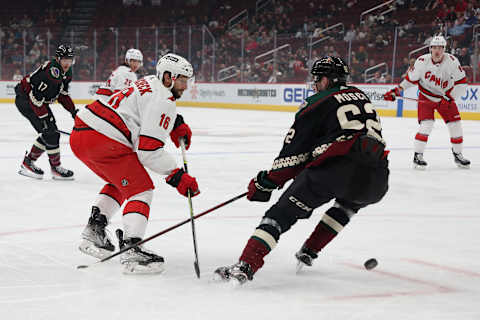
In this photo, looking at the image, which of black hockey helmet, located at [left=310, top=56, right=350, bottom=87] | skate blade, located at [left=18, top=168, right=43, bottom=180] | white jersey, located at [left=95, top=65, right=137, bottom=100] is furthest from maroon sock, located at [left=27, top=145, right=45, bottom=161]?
black hockey helmet, located at [left=310, top=56, right=350, bottom=87]

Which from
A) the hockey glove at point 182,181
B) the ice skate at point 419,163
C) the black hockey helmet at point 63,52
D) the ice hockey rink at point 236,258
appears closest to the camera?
the ice hockey rink at point 236,258

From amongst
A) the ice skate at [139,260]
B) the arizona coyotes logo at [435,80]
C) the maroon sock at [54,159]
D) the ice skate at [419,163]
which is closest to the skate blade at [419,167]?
the ice skate at [419,163]

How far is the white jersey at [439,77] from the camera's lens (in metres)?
7.62

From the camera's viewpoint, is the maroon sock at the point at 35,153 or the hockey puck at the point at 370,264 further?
→ the maroon sock at the point at 35,153

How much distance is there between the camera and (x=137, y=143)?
10.6 ft

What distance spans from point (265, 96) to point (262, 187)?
53.6ft

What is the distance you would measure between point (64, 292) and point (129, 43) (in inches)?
752

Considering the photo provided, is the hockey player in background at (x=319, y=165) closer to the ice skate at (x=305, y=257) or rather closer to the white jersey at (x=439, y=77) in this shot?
the ice skate at (x=305, y=257)

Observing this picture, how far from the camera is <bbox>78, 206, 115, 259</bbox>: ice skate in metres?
3.35

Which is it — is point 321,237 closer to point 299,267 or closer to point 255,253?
point 299,267

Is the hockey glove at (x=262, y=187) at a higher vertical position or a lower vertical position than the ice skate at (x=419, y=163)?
higher

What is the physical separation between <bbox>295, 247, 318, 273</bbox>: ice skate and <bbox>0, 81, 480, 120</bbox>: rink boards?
12.8 metres

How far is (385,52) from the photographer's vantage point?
658 inches

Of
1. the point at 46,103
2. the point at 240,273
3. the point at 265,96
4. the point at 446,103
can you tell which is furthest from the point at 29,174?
the point at 265,96
